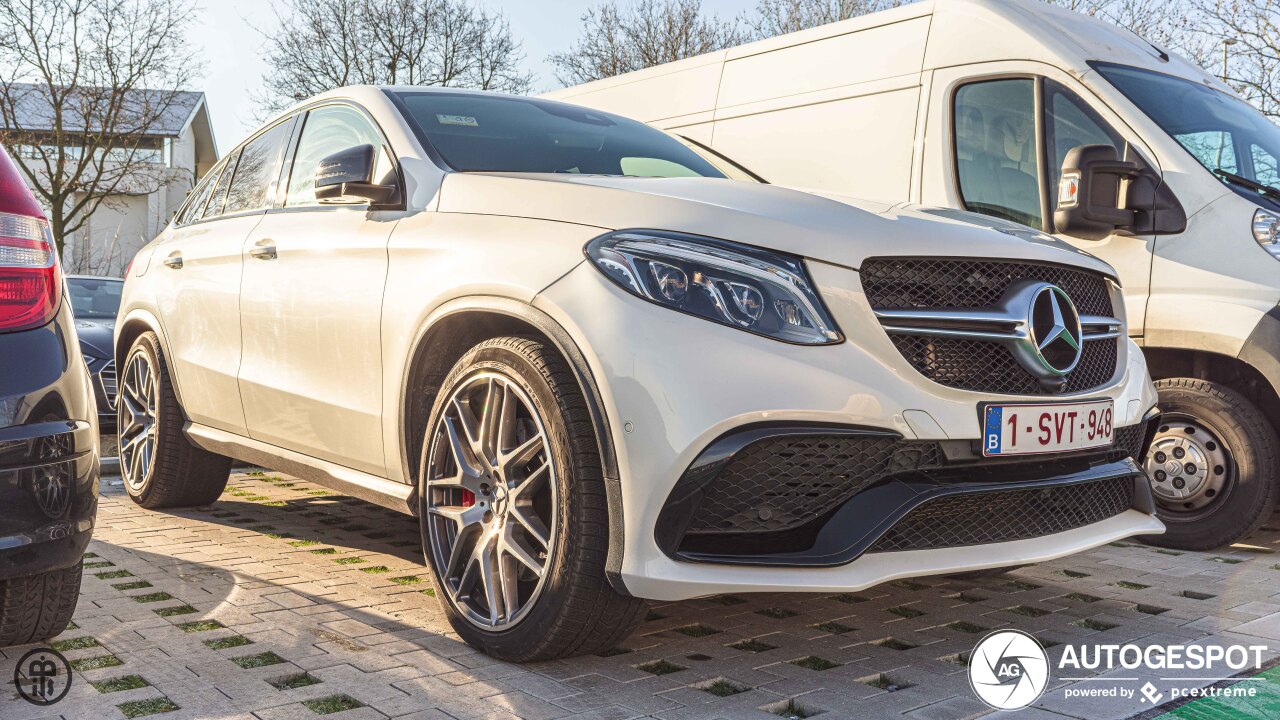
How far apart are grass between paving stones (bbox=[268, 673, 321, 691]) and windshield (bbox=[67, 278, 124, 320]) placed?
28.1 ft

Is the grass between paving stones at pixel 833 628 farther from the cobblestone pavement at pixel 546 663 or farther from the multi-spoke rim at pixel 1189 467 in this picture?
the multi-spoke rim at pixel 1189 467

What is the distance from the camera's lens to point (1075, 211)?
479 cm

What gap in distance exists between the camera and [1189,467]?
496 cm

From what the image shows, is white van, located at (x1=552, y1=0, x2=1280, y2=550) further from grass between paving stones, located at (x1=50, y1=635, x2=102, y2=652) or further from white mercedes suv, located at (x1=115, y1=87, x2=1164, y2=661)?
grass between paving stones, located at (x1=50, y1=635, x2=102, y2=652)

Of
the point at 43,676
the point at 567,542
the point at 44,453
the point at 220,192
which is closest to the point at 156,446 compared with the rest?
the point at 220,192

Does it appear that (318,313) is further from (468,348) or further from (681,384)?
(681,384)

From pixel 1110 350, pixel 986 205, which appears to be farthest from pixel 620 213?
pixel 986 205

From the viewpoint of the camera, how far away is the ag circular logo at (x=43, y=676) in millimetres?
2754

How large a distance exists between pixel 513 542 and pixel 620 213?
914 millimetres

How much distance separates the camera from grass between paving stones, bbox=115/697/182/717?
2641mm

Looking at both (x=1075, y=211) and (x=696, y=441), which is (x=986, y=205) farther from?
(x=696, y=441)

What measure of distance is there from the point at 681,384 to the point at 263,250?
7.53 feet

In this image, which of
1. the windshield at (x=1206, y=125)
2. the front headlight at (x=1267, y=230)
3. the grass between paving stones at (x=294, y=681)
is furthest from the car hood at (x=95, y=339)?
the front headlight at (x=1267, y=230)

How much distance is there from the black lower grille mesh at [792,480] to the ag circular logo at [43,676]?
161 centimetres
